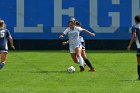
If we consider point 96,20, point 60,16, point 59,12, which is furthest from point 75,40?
point 59,12

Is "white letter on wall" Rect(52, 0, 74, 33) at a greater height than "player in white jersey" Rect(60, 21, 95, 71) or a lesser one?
greater

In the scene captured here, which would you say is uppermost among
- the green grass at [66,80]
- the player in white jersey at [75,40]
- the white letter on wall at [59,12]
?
the white letter on wall at [59,12]

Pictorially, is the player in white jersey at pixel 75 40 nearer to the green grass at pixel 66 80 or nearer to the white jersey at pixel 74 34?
the white jersey at pixel 74 34

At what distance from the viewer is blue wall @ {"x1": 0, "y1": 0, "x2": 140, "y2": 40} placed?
42.5 meters

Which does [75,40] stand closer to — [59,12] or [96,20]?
[96,20]

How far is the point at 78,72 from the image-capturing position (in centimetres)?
2105

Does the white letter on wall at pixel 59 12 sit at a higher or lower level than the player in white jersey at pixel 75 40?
higher

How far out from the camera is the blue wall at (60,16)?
42.5m

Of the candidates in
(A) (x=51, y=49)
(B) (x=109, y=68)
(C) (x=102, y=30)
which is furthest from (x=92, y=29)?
(B) (x=109, y=68)

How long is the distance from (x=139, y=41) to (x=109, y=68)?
5.46 metres

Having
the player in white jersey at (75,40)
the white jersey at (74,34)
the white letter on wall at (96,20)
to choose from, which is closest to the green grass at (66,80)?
the player in white jersey at (75,40)

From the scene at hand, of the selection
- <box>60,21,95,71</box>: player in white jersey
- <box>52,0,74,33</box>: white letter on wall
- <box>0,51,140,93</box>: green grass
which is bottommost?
<box>0,51,140,93</box>: green grass

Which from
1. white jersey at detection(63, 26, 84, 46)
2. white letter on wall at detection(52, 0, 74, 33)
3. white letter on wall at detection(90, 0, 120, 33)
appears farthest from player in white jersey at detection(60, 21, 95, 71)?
white letter on wall at detection(52, 0, 74, 33)

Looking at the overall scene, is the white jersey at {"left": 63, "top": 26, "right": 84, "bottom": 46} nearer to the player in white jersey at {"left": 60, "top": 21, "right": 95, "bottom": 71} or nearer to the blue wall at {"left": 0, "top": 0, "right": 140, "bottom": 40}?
the player in white jersey at {"left": 60, "top": 21, "right": 95, "bottom": 71}
